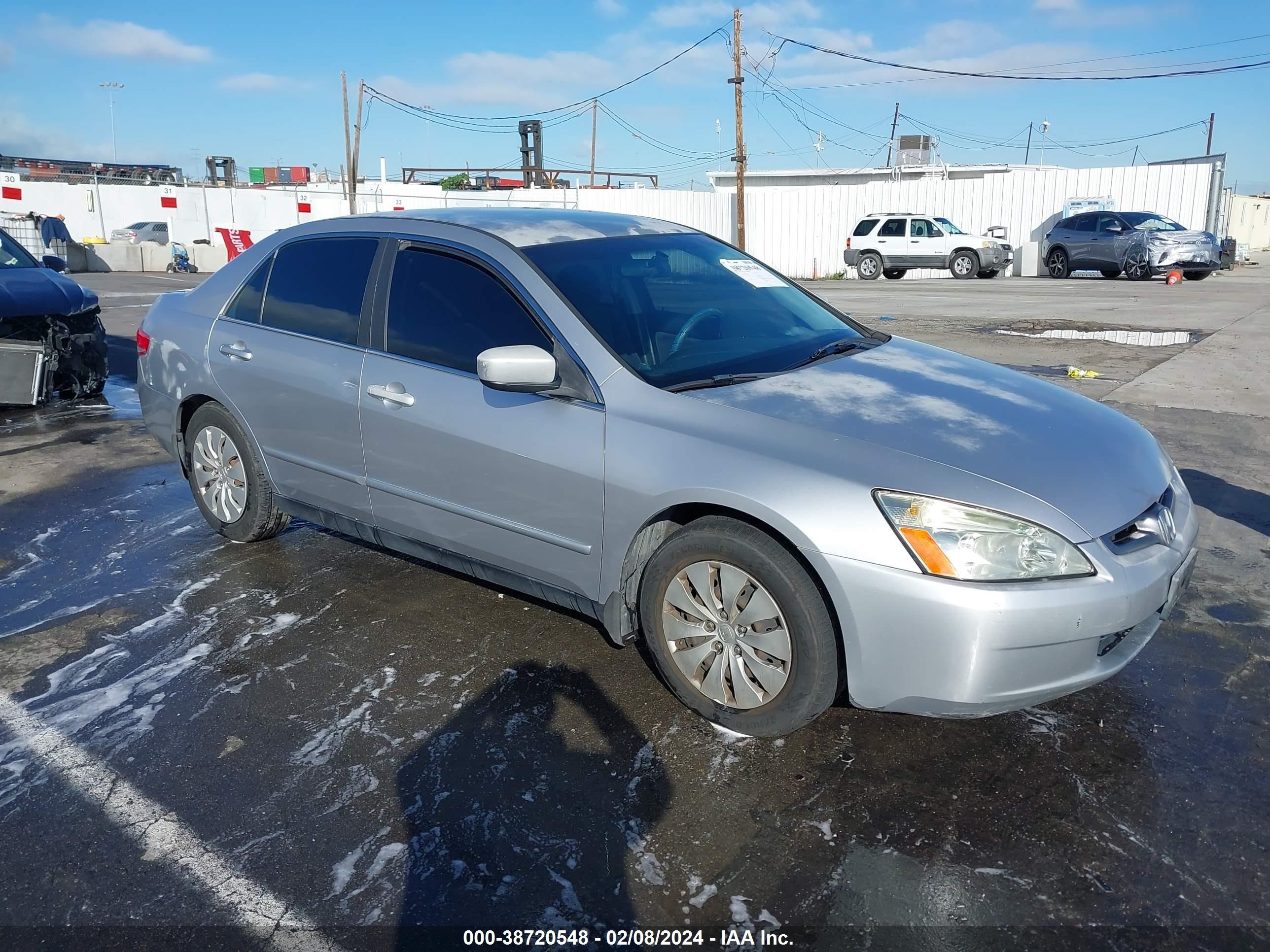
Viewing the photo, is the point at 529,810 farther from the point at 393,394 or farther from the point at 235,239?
the point at 235,239

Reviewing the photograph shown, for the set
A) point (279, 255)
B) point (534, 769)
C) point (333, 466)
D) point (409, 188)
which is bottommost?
point (534, 769)

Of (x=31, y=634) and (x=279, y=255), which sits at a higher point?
(x=279, y=255)

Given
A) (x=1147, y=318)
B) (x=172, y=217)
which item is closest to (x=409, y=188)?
(x=172, y=217)

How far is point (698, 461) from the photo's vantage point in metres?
3.16

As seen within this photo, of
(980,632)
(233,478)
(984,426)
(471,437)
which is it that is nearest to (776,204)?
(233,478)

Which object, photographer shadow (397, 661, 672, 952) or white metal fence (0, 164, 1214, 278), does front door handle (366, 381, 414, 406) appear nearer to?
photographer shadow (397, 661, 672, 952)

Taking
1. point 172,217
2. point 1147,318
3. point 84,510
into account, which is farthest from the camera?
point 172,217

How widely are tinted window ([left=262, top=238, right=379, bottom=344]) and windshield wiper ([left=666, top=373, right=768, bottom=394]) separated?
5.27ft

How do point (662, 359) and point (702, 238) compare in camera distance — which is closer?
point (662, 359)

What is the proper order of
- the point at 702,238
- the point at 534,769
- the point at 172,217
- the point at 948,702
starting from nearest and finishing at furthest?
the point at 948,702 < the point at 534,769 < the point at 702,238 < the point at 172,217

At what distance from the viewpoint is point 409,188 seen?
4566 cm

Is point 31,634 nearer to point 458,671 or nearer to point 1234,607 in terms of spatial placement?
point 458,671

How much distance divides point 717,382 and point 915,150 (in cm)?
5009

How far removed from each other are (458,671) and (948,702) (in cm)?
183
